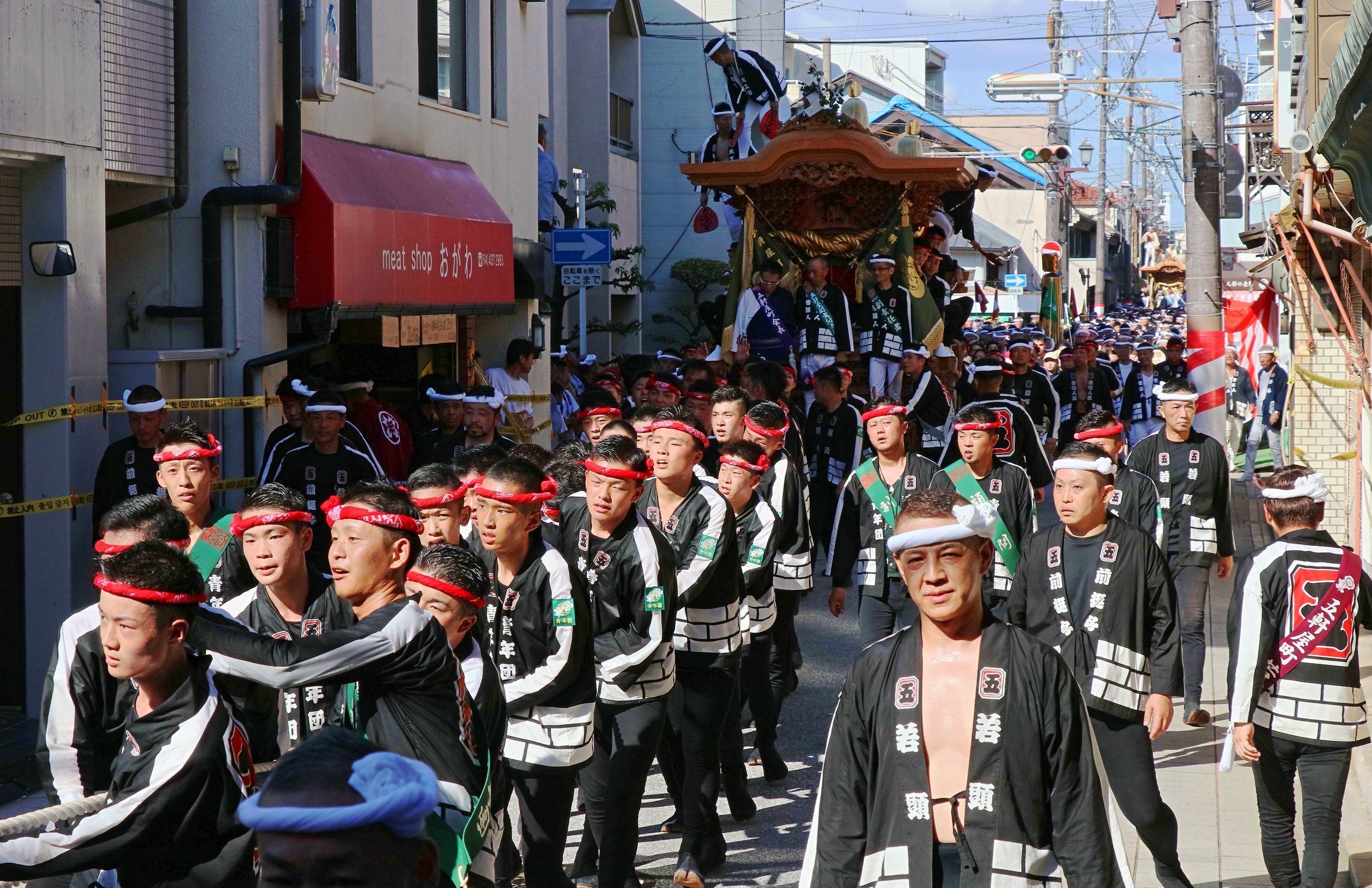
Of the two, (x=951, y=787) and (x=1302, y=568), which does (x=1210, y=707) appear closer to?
(x=1302, y=568)

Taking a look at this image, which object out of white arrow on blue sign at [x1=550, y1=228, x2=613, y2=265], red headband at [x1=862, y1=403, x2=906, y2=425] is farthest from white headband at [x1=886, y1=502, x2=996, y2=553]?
white arrow on blue sign at [x1=550, y1=228, x2=613, y2=265]

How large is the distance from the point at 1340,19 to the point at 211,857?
8.69 meters

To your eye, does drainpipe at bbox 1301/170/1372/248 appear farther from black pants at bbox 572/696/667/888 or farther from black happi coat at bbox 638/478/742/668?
black pants at bbox 572/696/667/888

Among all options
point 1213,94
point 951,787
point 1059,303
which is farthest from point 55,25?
point 1059,303

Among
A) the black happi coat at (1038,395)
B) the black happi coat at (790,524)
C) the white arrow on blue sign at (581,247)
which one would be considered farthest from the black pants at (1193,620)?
the white arrow on blue sign at (581,247)

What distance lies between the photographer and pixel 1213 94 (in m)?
12.2

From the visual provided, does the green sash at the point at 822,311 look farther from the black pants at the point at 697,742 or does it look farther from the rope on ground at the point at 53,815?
the rope on ground at the point at 53,815

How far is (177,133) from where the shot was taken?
1043cm

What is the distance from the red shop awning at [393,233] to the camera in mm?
11070

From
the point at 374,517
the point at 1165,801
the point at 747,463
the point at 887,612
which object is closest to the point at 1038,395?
the point at 887,612

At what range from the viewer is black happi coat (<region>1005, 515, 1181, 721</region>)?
619 centimetres

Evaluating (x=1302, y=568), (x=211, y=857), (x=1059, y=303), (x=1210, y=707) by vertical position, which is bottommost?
(x=1210, y=707)

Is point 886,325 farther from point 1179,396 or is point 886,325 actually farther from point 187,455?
point 187,455

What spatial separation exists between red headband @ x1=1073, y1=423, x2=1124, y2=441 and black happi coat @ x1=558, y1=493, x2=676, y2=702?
329 centimetres
